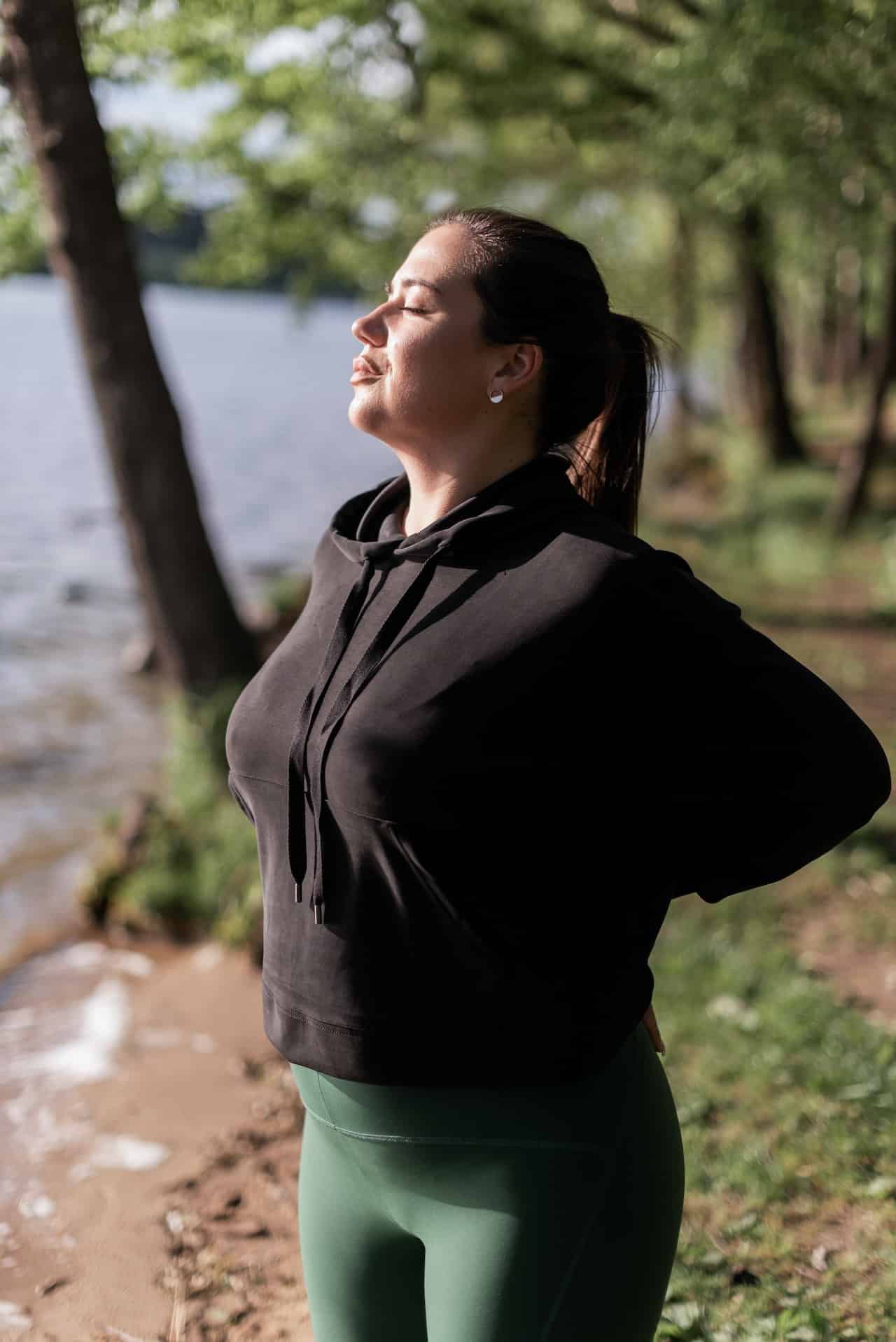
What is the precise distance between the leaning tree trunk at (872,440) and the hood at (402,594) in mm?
10044

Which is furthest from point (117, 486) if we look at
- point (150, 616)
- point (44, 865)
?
point (44, 865)

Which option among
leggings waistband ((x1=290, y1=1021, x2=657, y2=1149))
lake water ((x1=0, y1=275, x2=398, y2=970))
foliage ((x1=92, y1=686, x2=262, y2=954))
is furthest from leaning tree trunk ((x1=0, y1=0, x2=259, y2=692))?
leggings waistband ((x1=290, y1=1021, x2=657, y2=1149))

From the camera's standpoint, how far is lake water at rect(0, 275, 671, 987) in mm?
8703

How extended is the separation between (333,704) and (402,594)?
20 centimetres

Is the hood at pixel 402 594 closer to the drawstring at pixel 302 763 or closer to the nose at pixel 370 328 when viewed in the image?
the drawstring at pixel 302 763

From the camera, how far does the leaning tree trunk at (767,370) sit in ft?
56.9

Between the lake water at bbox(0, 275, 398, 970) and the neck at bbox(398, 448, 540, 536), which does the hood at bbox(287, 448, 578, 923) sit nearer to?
the neck at bbox(398, 448, 540, 536)

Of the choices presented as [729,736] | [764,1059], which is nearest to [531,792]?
[729,736]

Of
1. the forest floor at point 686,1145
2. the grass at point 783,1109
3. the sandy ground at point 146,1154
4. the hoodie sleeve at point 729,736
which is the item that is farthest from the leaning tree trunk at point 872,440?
the hoodie sleeve at point 729,736

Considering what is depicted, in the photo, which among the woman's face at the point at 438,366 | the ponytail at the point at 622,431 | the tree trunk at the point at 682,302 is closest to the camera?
the woman's face at the point at 438,366

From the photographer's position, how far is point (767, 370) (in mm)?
17500

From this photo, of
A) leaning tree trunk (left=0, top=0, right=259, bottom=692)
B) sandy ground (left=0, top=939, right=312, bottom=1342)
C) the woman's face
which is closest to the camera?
the woman's face

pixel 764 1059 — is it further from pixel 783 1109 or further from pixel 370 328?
pixel 370 328

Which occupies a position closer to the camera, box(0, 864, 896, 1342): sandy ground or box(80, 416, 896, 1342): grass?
box(80, 416, 896, 1342): grass
